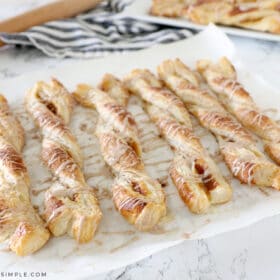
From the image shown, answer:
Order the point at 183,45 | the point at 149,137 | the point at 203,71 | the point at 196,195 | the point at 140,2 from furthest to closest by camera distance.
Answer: the point at 140,2 → the point at 183,45 → the point at 203,71 → the point at 149,137 → the point at 196,195

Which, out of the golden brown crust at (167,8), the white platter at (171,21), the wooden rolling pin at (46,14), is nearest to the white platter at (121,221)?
the white platter at (171,21)

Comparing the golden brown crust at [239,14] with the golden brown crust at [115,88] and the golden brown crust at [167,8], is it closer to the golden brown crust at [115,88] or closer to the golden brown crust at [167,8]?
the golden brown crust at [167,8]

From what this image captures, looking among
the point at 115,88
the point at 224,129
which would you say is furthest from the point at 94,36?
the point at 224,129

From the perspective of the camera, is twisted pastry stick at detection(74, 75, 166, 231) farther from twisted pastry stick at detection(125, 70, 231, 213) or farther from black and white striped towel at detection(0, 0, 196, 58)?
black and white striped towel at detection(0, 0, 196, 58)

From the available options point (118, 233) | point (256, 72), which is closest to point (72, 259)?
point (118, 233)

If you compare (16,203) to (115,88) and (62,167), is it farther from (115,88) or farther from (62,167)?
(115,88)

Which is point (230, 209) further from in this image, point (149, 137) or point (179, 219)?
point (149, 137)

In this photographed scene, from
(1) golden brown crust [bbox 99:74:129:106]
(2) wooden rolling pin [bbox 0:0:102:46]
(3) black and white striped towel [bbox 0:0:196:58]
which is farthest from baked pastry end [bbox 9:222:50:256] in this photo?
(2) wooden rolling pin [bbox 0:0:102:46]

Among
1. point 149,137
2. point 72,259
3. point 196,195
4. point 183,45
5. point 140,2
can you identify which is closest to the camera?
point 72,259
